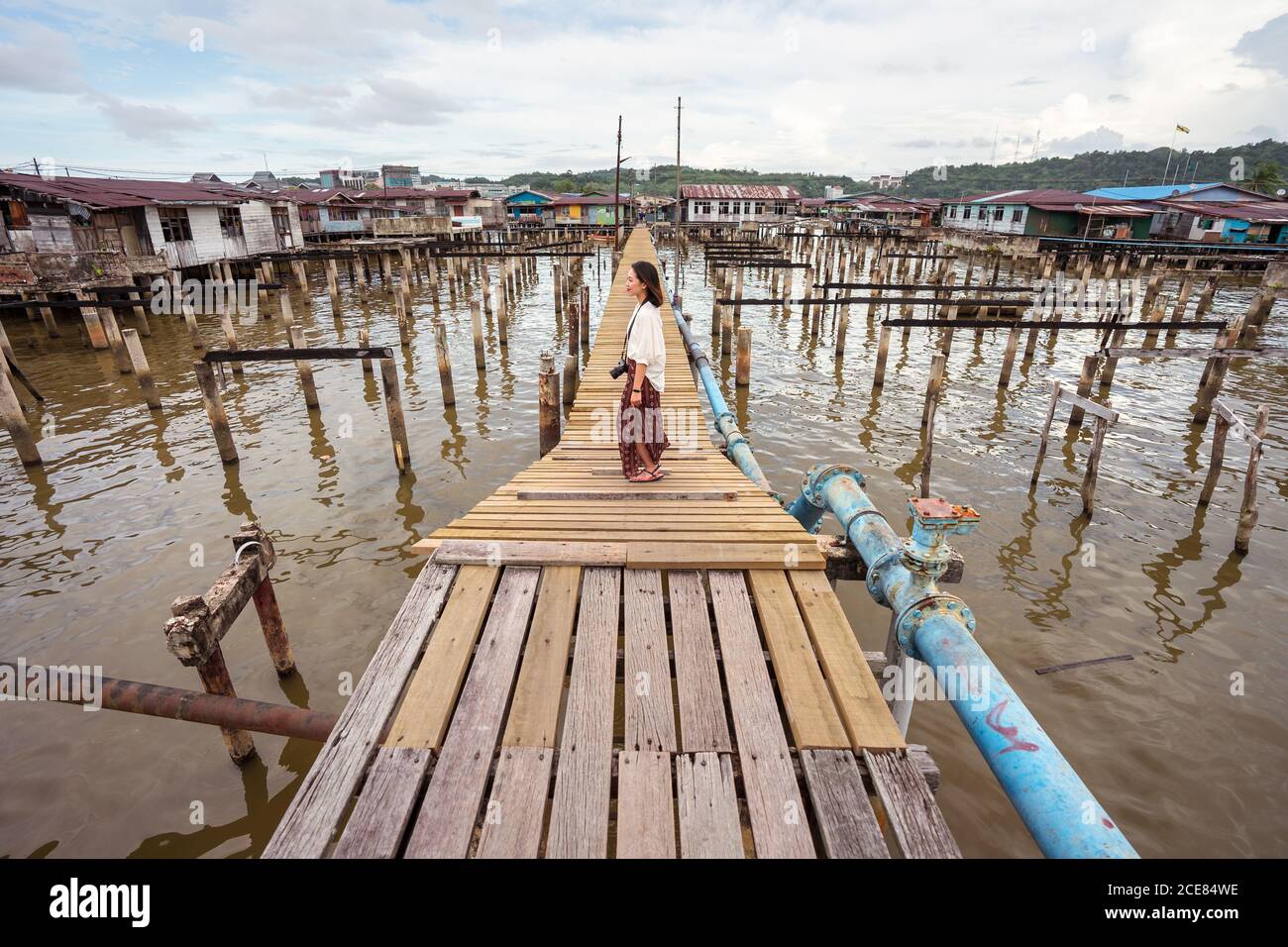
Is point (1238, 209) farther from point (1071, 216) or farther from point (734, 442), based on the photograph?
point (734, 442)

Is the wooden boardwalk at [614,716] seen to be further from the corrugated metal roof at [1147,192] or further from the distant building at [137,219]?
the corrugated metal roof at [1147,192]

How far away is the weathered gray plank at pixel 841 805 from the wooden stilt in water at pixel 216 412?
11.5m

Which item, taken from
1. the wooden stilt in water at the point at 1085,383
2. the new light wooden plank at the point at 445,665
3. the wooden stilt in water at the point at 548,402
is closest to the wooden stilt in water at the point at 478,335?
the wooden stilt in water at the point at 548,402

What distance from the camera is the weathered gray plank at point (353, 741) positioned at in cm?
231

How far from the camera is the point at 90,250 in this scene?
21.9 meters

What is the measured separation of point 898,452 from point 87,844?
1228 cm

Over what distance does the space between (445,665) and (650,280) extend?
395 centimetres

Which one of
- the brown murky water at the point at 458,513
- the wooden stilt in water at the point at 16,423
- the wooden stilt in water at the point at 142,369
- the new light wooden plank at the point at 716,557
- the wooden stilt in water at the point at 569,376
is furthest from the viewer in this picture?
the wooden stilt in water at the point at 142,369

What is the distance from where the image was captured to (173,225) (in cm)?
2553

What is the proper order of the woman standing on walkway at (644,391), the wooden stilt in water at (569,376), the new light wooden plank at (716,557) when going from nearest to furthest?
the new light wooden plank at (716,557) < the woman standing on walkway at (644,391) < the wooden stilt in water at (569,376)

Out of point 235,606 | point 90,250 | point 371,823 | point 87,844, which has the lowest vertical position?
point 87,844

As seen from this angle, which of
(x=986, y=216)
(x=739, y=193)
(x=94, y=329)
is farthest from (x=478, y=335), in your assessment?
(x=739, y=193)

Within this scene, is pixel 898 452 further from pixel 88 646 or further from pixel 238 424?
pixel 238 424
